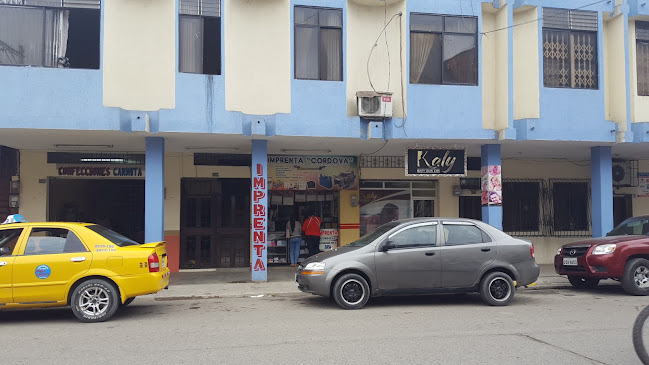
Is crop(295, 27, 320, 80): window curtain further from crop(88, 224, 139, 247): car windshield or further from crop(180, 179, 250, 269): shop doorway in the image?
crop(88, 224, 139, 247): car windshield

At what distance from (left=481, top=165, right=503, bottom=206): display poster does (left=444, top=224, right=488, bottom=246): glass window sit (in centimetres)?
394

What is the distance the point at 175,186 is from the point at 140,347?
865cm

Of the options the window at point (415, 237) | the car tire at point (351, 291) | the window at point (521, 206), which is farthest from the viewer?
the window at point (521, 206)

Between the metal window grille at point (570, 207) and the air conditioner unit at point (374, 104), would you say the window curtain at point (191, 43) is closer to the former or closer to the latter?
the air conditioner unit at point (374, 104)

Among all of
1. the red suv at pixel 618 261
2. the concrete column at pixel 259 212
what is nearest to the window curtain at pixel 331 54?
the concrete column at pixel 259 212

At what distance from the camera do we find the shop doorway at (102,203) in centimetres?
1443

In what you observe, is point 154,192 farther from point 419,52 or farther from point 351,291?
point 419,52

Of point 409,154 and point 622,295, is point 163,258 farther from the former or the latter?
point 622,295

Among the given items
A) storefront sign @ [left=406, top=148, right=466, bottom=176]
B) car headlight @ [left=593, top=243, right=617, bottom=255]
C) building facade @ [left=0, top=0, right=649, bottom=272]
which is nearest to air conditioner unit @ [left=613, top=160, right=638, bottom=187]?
building facade @ [left=0, top=0, right=649, bottom=272]

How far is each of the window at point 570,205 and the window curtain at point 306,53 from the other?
909 centimetres

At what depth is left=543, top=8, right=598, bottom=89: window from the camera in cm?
1302

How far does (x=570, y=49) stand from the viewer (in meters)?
13.2

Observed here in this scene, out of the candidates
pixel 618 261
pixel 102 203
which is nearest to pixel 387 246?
pixel 618 261

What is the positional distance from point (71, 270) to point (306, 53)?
712cm
